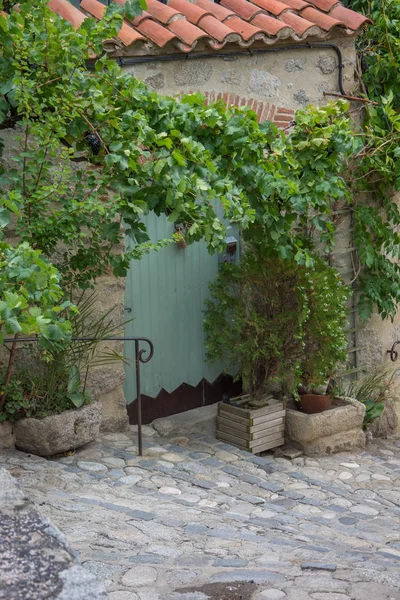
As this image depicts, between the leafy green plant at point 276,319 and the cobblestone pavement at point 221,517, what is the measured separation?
0.71 metres

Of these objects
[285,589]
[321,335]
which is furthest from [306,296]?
[285,589]

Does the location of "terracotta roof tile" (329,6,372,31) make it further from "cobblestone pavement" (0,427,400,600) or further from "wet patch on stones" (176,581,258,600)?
"wet patch on stones" (176,581,258,600)

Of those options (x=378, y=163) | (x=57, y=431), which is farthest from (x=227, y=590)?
(x=378, y=163)

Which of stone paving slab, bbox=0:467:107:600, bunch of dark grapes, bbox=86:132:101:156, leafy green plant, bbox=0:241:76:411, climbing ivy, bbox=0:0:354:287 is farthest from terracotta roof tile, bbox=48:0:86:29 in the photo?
stone paving slab, bbox=0:467:107:600

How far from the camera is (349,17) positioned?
6918 mm

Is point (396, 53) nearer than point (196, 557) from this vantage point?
No

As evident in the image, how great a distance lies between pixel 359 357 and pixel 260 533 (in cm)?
334

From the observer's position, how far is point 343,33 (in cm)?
693

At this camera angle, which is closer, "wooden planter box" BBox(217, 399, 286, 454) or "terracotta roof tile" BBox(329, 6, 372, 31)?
"wooden planter box" BBox(217, 399, 286, 454)

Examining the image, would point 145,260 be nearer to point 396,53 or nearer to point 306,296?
point 306,296

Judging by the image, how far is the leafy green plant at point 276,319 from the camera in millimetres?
6484

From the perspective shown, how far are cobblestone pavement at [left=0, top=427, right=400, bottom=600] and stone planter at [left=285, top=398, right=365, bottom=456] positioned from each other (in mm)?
107

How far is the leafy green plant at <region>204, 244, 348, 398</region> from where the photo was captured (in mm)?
6484

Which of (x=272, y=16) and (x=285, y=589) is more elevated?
(x=272, y=16)
